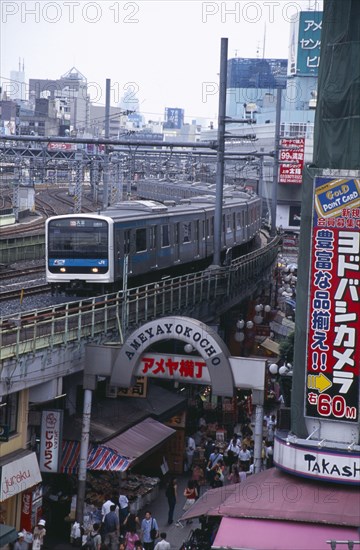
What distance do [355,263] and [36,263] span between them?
25.1 m

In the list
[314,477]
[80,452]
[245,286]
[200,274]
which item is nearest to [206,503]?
[314,477]

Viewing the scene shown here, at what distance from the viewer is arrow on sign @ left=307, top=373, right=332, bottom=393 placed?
15.7 metres

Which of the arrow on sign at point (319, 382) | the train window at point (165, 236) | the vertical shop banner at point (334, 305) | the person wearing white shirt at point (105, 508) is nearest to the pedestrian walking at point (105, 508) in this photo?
the person wearing white shirt at point (105, 508)

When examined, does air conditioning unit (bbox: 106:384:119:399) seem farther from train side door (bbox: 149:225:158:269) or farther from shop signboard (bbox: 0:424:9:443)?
train side door (bbox: 149:225:158:269)

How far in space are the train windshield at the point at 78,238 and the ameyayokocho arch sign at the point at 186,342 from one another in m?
7.49

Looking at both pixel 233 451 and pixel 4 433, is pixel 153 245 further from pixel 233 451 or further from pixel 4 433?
pixel 4 433

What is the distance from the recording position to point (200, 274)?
2880 cm

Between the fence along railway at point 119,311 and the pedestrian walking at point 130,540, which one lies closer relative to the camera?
the pedestrian walking at point 130,540

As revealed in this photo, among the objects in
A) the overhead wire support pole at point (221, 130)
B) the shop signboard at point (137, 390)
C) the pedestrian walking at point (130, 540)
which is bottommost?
the pedestrian walking at point (130, 540)

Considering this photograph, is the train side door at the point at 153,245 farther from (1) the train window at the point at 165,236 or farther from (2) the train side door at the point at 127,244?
(2) the train side door at the point at 127,244

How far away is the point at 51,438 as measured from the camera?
61.8 ft

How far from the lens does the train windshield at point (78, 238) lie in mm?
26156

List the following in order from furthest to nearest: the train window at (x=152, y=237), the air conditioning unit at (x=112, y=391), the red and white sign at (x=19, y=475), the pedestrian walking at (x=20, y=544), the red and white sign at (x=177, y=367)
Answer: the train window at (x=152, y=237), the air conditioning unit at (x=112, y=391), the red and white sign at (x=177, y=367), the red and white sign at (x=19, y=475), the pedestrian walking at (x=20, y=544)

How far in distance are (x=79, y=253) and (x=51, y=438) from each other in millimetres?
7990
